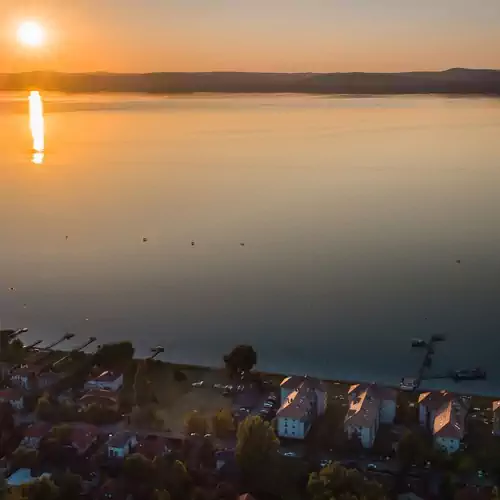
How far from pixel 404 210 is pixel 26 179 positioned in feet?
19.0

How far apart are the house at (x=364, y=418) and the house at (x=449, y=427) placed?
0.96 feet

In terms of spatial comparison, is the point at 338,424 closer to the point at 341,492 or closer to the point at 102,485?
the point at 341,492

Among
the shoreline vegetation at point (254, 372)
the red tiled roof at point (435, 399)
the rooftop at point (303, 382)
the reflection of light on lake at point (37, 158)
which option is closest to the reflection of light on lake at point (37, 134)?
the reflection of light on lake at point (37, 158)

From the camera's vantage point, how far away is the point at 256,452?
10.3 feet

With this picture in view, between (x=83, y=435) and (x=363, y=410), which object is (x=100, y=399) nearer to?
(x=83, y=435)

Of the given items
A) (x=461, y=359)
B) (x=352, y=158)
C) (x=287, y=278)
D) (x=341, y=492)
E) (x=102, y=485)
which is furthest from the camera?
(x=352, y=158)

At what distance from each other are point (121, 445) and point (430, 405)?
158 cm

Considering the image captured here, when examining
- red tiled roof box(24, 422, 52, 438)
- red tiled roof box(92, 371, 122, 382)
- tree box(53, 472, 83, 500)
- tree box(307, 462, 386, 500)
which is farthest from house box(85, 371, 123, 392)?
tree box(307, 462, 386, 500)

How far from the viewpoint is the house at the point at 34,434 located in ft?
11.3

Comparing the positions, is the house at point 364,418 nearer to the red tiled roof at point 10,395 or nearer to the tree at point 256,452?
the tree at point 256,452

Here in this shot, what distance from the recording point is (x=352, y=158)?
1232 centimetres

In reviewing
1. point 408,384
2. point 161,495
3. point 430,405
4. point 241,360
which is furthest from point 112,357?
point 430,405

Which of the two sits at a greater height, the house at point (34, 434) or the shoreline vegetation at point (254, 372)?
the house at point (34, 434)

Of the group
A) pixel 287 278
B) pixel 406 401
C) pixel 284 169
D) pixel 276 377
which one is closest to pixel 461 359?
pixel 406 401
